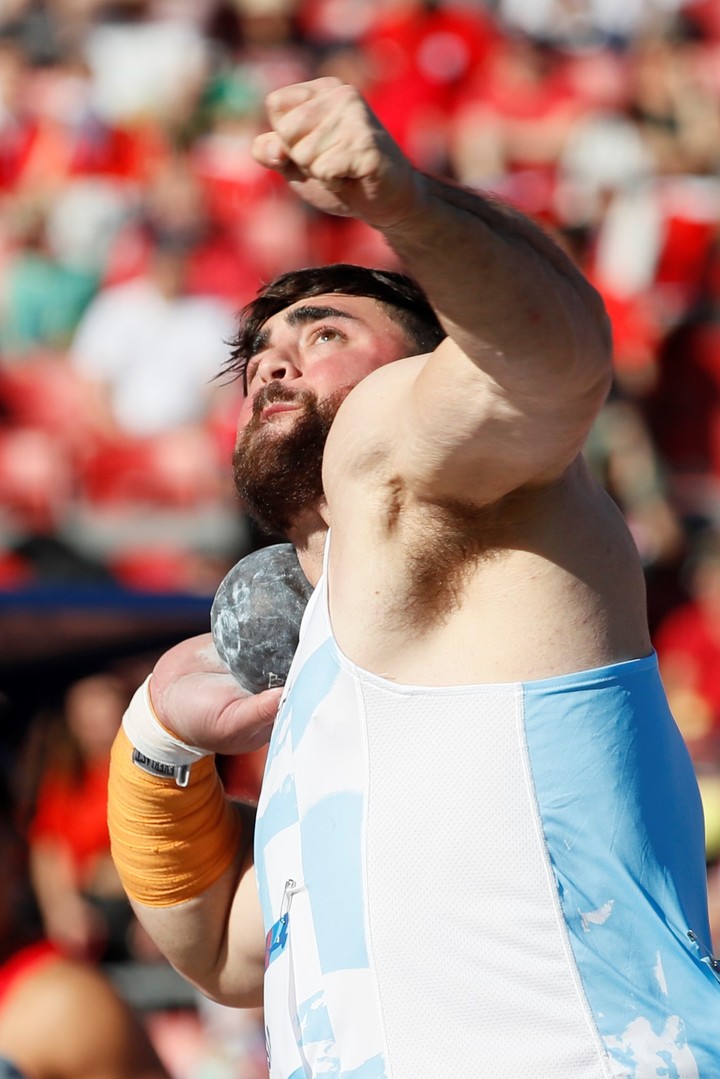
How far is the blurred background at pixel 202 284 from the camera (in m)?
5.54

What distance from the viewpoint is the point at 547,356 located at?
171 centimetres

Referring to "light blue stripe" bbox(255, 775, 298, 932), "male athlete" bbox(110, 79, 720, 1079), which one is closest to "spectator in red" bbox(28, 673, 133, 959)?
"light blue stripe" bbox(255, 775, 298, 932)

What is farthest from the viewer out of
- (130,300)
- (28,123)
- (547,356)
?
(28,123)

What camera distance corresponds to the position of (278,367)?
100 inches

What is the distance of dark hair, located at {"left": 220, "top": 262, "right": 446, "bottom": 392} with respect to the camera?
2711 millimetres

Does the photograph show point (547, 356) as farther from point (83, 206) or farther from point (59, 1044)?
point (83, 206)

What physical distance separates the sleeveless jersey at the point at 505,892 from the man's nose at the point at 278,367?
62 centimetres

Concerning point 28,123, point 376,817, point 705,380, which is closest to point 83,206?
point 28,123

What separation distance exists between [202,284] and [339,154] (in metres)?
6.46

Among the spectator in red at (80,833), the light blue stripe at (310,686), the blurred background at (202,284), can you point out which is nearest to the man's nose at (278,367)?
the light blue stripe at (310,686)

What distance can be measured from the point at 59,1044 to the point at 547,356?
227cm

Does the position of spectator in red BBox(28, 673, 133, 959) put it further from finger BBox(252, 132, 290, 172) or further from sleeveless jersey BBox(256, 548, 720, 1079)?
finger BBox(252, 132, 290, 172)

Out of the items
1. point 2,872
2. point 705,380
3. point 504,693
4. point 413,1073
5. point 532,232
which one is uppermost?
point 532,232

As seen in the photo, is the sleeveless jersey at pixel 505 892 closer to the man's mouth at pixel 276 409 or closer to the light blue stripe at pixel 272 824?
the light blue stripe at pixel 272 824
